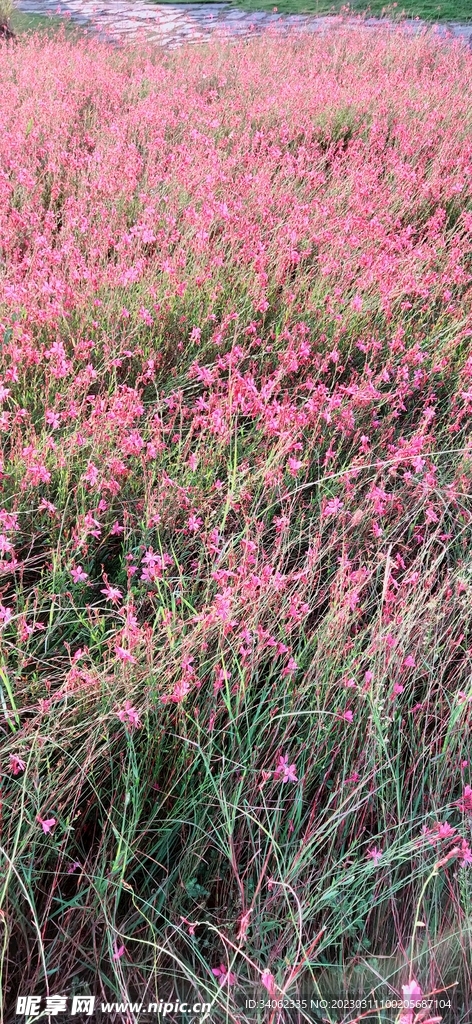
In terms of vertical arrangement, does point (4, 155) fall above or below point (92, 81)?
below

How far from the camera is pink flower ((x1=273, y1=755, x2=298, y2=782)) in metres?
1.60

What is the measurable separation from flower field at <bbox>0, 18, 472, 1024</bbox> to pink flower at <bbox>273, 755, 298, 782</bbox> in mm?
12

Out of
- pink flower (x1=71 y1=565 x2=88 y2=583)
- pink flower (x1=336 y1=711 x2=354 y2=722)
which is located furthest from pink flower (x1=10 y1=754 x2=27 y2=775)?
pink flower (x1=336 y1=711 x2=354 y2=722)

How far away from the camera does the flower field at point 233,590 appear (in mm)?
1496

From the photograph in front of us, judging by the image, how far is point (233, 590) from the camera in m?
1.98

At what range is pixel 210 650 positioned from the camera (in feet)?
6.28

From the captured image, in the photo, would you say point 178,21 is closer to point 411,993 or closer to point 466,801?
point 466,801

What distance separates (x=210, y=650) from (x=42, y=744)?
20.9 inches

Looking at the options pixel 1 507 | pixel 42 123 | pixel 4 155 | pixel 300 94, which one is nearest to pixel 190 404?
pixel 1 507

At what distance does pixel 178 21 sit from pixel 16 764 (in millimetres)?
13492

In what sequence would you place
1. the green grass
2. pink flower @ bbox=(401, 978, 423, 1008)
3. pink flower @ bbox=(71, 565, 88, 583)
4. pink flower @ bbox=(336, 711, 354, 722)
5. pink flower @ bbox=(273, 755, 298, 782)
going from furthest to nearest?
the green grass
pink flower @ bbox=(71, 565, 88, 583)
pink flower @ bbox=(336, 711, 354, 722)
pink flower @ bbox=(273, 755, 298, 782)
pink flower @ bbox=(401, 978, 423, 1008)

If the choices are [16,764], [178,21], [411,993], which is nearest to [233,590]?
[16,764]

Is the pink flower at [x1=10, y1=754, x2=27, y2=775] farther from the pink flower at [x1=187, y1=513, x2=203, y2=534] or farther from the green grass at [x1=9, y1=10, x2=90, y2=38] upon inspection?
the green grass at [x1=9, y1=10, x2=90, y2=38]

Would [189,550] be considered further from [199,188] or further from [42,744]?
[199,188]
